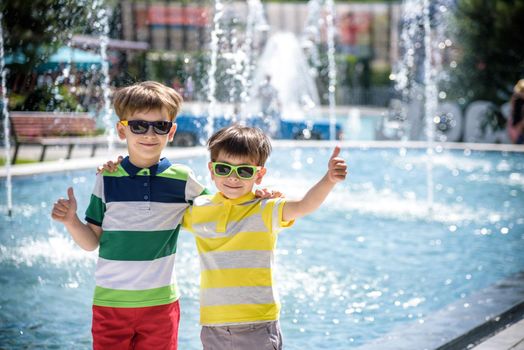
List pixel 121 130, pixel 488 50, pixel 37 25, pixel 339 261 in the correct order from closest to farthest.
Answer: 1. pixel 121 130
2. pixel 339 261
3. pixel 37 25
4. pixel 488 50

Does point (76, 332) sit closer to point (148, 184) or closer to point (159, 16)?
point (148, 184)

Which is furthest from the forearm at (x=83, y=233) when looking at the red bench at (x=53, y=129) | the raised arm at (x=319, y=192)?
the red bench at (x=53, y=129)

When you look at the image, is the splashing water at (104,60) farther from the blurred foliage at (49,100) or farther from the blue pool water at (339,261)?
the blue pool water at (339,261)

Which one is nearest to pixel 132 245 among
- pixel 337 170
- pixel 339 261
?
pixel 337 170

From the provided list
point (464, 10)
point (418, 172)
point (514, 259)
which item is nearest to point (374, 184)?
point (418, 172)

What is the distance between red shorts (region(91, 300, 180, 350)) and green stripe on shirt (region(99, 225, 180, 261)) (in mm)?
161

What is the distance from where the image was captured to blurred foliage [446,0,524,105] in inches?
791

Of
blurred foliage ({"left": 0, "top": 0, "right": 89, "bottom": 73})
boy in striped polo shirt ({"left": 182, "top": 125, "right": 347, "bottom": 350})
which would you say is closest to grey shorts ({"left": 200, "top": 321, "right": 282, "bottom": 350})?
boy in striped polo shirt ({"left": 182, "top": 125, "right": 347, "bottom": 350})

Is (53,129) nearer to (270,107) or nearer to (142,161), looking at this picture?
(270,107)

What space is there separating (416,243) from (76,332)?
3.62 metres

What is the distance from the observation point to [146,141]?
105 inches

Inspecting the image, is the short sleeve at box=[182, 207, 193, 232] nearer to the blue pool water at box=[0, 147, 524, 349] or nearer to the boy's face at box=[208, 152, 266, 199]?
the boy's face at box=[208, 152, 266, 199]

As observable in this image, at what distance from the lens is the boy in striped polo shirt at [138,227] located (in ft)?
8.59

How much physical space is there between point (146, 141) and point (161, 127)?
68 millimetres
